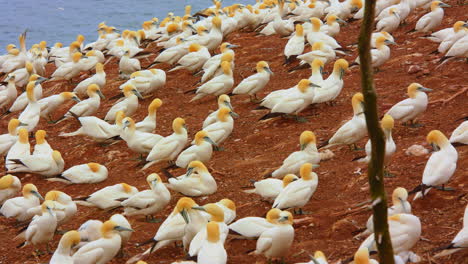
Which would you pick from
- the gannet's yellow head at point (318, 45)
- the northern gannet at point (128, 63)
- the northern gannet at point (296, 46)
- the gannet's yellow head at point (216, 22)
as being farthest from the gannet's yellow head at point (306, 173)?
the gannet's yellow head at point (216, 22)

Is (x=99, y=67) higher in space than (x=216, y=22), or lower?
lower

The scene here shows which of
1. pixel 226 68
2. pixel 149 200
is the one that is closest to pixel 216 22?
pixel 226 68

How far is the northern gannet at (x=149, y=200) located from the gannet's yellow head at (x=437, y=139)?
2574 mm

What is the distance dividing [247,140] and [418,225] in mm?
4170

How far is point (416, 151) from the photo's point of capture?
24.4ft

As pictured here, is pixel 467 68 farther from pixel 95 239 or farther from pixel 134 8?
pixel 134 8

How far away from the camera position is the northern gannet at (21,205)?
7637mm

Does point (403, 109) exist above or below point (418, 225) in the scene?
below

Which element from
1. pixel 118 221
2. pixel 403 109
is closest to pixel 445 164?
pixel 403 109

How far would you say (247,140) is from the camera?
30.0 feet

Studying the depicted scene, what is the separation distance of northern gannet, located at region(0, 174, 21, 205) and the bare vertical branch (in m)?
6.68

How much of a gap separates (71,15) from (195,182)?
22.8 meters

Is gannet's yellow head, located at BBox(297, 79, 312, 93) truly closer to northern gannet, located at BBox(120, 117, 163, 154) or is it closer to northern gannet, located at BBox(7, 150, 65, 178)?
northern gannet, located at BBox(120, 117, 163, 154)

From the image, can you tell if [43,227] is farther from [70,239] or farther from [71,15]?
[71,15]
